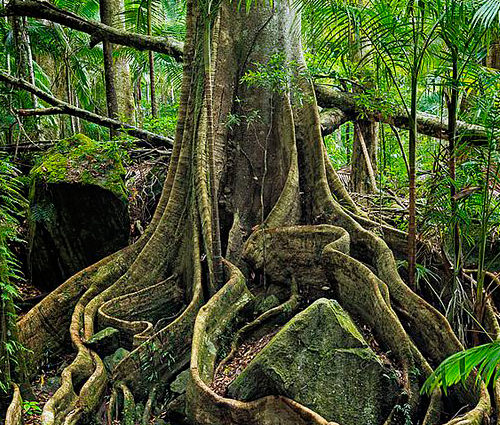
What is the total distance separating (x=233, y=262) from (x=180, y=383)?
1.47 meters

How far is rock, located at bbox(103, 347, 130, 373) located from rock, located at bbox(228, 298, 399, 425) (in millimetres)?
1365

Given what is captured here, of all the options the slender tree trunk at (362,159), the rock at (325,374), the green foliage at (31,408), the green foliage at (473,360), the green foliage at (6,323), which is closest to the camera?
the green foliage at (473,360)

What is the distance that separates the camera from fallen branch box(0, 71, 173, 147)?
23.9ft

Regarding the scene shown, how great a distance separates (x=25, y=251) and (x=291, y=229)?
3.92m

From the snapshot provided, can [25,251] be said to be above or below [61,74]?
below

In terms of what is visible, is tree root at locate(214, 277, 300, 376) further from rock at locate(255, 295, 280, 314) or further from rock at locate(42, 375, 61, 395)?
rock at locate(42, 375, 61, 395)

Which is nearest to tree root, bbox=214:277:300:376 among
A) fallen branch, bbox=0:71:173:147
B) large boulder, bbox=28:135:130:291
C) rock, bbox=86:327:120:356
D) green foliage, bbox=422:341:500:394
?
rock, bbox=86:327:120:356

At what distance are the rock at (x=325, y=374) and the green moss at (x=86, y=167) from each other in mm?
3223


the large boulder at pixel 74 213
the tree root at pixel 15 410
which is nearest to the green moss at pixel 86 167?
the large boulder at pixel 74 213

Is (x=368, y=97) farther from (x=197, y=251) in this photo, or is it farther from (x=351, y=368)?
(x=351, y=368)

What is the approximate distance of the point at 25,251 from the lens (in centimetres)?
683

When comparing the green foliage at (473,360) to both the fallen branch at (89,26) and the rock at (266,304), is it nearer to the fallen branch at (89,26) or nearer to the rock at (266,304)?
the rock at (266,304)

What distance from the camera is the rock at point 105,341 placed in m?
4.79

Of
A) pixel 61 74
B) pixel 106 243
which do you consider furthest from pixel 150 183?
pixel 61 74
